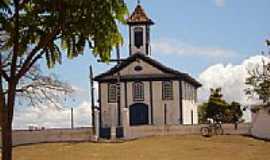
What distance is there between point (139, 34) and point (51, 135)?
19.2 m

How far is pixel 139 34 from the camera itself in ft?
214

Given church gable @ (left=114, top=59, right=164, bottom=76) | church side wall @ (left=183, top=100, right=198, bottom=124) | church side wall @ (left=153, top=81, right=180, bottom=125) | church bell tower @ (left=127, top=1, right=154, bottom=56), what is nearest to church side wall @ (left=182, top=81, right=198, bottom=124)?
church side wall @ (left=183, top=100, right=198, bottom=124)

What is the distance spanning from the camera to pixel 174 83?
62.1 meters

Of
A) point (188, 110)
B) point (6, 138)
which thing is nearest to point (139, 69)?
point (188, 110)

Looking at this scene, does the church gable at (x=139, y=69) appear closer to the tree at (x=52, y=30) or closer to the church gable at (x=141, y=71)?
the church gable at (x=141, y=71)

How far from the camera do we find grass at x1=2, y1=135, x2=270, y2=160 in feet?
119

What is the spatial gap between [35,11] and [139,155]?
59.5ft

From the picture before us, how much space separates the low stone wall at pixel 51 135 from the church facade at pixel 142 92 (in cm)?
1265

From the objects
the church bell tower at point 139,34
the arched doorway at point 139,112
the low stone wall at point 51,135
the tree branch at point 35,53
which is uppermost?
the church bell tower at point 139,34

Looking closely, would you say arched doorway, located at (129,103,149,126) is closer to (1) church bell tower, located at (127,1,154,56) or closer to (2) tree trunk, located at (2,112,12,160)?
(1) church bell tower, located at (127,1,154,56)

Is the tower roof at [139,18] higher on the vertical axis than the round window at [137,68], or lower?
higher

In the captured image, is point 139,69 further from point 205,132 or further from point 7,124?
point 7,124

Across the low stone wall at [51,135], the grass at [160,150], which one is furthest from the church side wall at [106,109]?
the grass at [160,150]

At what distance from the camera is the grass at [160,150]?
3619 cm
